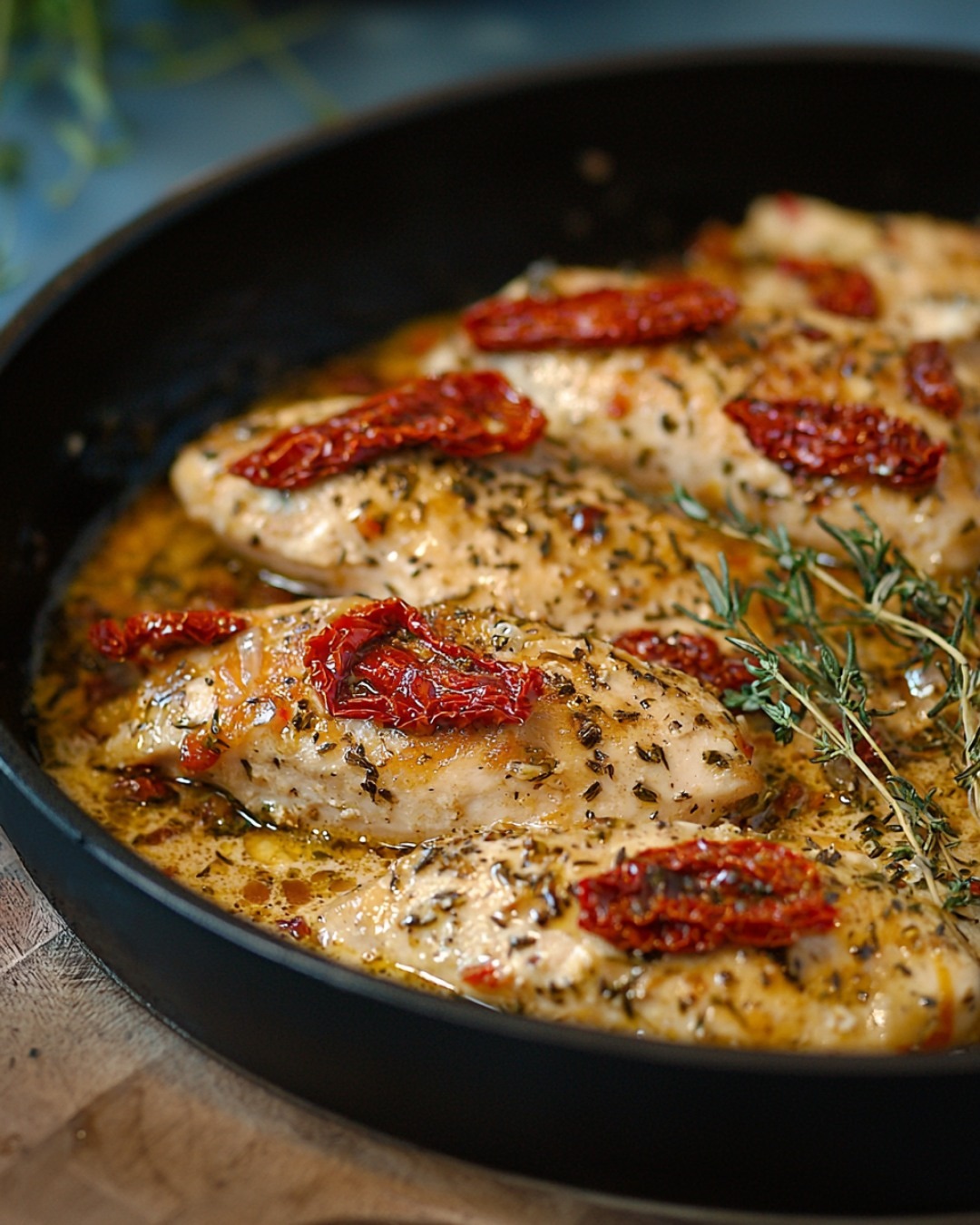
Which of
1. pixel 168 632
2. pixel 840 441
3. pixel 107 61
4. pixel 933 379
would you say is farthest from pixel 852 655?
pixel 107 61

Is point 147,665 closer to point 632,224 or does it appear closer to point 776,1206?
point 776,1206

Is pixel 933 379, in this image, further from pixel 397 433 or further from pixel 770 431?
pixel 397 433

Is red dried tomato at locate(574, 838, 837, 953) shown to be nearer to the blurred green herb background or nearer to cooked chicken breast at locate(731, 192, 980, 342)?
cooked chicken breast at locate(731, 192, 980, 342)

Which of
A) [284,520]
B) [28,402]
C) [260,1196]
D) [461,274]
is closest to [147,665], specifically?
[284,520]

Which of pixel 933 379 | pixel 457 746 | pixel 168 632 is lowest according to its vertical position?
pixel 933 379

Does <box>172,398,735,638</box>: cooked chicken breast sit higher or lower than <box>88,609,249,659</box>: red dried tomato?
lower

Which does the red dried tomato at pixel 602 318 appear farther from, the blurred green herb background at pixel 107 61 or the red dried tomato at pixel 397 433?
the blurred green herb background at pixel 107 61

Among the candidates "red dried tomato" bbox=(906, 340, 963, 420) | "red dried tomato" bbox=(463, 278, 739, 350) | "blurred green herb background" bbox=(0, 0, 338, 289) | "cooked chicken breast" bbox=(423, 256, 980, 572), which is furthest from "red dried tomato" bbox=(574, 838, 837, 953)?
"blurred green herb background" bbox=(0, 0, 338, 289)
